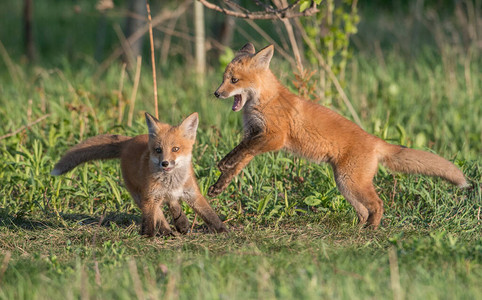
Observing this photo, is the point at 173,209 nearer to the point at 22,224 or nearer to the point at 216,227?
the point at 216,227

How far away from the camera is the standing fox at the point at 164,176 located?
5031 mm

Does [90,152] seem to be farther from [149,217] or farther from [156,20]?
[156,20]

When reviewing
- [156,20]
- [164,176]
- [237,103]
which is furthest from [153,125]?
[156,20]

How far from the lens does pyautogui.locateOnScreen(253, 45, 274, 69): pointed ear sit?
16.6 feet

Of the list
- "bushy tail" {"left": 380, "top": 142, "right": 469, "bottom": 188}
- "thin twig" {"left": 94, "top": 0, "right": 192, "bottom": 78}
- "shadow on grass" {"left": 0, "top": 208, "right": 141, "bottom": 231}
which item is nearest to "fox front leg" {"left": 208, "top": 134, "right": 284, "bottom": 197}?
"bushy tail" {"left": 380, "top": 142, "right": 469, "bottom": 188}

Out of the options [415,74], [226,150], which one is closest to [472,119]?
[415,74]

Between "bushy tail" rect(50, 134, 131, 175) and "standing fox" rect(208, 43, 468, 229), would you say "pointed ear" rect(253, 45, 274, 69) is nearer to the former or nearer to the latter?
"standing fox" rect(208, 43, 468, 229)

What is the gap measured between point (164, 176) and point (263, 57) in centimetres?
131

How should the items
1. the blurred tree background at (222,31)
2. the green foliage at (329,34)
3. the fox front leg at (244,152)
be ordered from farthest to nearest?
the blurred tree background at (222,31) < the green foliage at (329,34) < the fox front leg at (244,152)

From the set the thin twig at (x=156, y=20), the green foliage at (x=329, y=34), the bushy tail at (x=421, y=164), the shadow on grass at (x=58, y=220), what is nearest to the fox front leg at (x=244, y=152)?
the bushy tail at (x=421, y=164)

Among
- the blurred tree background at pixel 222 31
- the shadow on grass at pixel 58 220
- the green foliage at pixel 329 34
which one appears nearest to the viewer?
the shadow on grass at pixel 58 220

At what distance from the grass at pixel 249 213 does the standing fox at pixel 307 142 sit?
0.39 meters

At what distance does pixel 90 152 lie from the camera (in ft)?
18.2

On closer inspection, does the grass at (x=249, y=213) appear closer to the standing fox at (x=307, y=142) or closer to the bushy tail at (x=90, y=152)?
the standing fox at (x=307, y=142)
